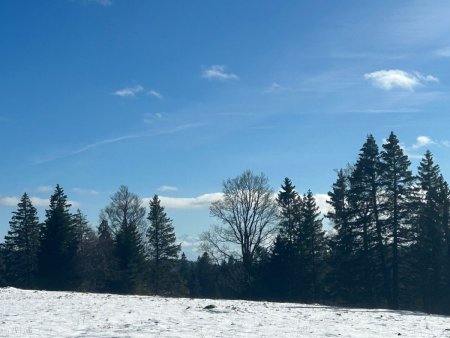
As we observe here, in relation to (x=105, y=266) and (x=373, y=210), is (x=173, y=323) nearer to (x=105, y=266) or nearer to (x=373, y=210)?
(x=373, y=210)

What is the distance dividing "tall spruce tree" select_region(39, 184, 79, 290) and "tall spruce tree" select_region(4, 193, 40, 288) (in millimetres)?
5402

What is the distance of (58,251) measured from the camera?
56.9 meters

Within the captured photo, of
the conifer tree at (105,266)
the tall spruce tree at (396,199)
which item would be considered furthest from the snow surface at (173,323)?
the conifer tree at (105,266)

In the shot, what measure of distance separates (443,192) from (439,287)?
801cm

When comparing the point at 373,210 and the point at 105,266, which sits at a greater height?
the point at 373,210

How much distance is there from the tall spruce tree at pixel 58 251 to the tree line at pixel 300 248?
103 mm

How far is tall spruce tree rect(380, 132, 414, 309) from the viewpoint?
149 ft

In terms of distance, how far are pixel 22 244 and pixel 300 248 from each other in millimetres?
32427

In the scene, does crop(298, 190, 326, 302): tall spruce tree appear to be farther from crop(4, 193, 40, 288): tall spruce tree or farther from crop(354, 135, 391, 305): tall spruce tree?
crop(4, 193, 40, 288): tall spruce tree

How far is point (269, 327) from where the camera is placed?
18906 mm

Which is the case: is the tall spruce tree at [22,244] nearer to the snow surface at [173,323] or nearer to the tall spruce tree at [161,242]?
the tall spruce tree at [161,242]

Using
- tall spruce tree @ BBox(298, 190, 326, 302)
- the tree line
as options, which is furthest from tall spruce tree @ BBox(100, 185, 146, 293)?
tall spruce tree @ BBox(298, 190, 326, 302)

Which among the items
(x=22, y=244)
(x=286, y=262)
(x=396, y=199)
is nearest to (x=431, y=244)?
(x=396, y=199)

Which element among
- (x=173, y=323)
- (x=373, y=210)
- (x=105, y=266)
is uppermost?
(x=373, y=210)
